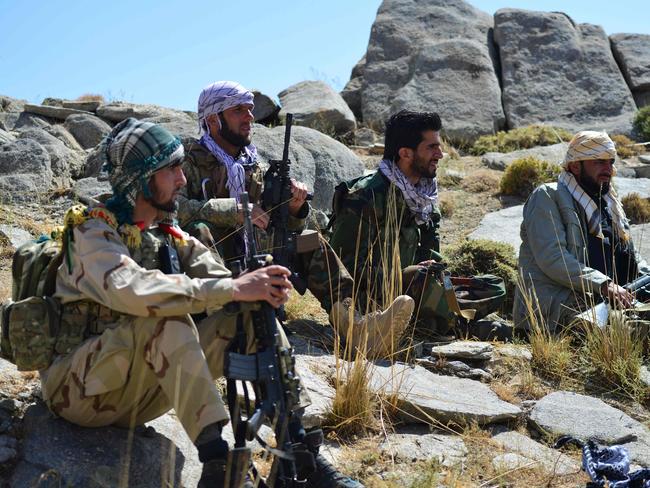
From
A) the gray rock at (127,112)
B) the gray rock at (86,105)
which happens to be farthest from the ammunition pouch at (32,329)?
the gray rock at (86,105)

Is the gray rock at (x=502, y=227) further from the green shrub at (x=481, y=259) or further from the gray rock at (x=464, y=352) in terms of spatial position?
the gray rock at (x=464, y=352)

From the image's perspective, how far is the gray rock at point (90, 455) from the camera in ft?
11.3

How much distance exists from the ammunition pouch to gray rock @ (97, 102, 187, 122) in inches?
341

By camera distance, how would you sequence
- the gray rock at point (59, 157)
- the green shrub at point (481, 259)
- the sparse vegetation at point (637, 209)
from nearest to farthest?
the green shrub at point (481, 259) < the gray rock at point (59, 157) < the sparse vegetation at point (637, 209)

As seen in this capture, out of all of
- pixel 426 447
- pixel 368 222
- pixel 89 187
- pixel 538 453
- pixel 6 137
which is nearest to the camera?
pixel 426 447

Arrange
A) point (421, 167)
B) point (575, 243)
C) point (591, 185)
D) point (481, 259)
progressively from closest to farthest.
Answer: point (575, 243) < point (421, 167) < point (591, 185) < point (481, 259)

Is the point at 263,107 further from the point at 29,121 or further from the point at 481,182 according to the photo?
the point at 481,182

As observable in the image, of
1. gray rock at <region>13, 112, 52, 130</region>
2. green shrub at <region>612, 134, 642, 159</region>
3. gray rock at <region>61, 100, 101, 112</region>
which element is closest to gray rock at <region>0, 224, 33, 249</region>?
gray rock at <region>13, 112, 52, 130</region>

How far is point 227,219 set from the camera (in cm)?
531

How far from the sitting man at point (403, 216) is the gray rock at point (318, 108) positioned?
6.83m

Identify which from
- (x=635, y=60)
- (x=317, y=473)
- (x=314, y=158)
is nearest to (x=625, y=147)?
(x=635, y=60)

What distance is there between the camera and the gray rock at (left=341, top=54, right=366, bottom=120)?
16250 mm

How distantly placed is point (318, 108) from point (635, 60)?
23.5 ft

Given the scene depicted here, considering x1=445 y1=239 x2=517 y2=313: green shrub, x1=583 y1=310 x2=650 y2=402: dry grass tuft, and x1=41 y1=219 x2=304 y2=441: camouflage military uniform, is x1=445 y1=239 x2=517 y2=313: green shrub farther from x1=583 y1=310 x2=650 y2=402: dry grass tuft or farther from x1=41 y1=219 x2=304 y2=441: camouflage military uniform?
x1=41 y1=219 x2=304 y2=441: camouflage military uniform
